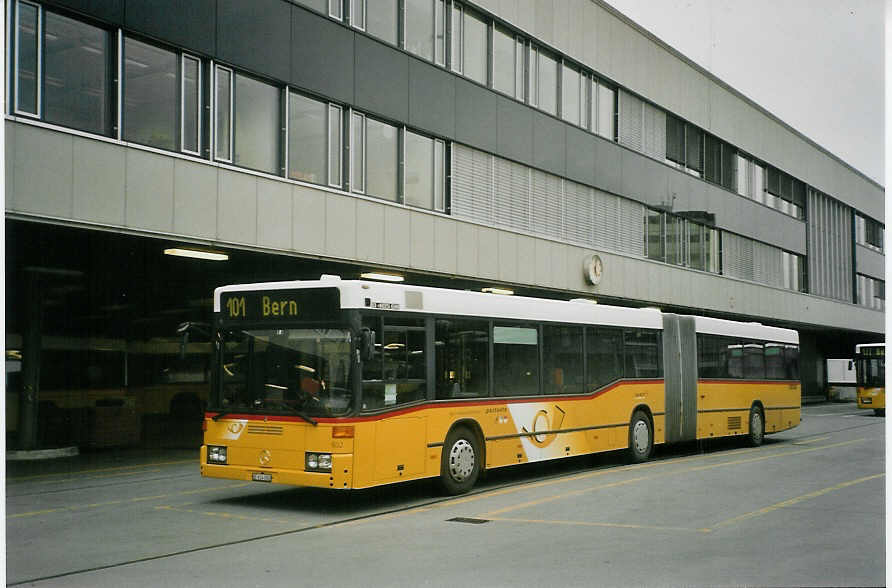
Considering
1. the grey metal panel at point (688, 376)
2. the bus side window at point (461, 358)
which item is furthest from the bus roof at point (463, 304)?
the grey metal panel at point (688, 376)

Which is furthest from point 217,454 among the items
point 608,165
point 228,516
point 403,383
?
point 608,165

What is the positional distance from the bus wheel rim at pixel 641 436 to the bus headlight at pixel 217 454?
28.5 ft

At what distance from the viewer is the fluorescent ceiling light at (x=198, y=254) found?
17297 millimetres

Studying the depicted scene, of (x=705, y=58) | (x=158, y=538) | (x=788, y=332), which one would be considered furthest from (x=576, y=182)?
(x=158, y=538)

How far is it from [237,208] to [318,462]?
6960mm

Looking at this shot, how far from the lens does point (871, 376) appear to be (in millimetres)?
32656

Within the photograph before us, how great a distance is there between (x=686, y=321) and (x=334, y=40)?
938 centimetres

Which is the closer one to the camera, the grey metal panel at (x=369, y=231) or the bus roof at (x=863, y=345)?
the grey metal panel at (x=369, y=231)

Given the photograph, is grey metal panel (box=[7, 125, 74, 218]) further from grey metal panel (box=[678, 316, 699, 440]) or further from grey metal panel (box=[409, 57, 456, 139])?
grey metal panel (box=[678, 316, 699, 440])

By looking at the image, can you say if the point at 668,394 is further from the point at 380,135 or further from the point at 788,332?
the point at 380,135

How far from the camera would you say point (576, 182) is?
28500mm

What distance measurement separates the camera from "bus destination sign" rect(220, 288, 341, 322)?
1206 centimetres

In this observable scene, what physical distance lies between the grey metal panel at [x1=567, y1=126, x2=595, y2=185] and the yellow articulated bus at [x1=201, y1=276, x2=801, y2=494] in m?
10.7

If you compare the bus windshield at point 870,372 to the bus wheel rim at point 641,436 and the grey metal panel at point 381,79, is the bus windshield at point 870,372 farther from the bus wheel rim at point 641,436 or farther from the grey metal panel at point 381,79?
the grey metal panel at point 381,79
